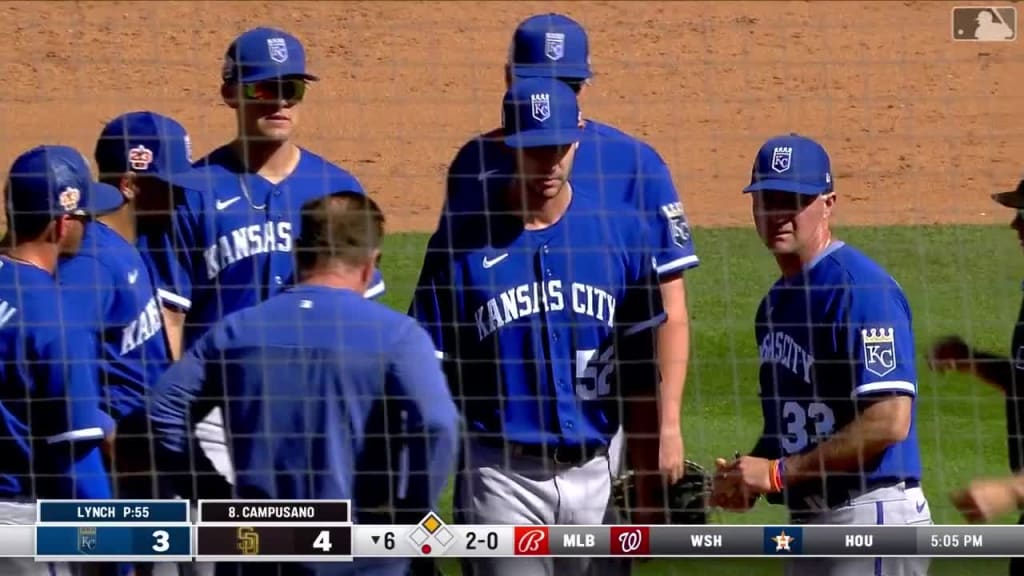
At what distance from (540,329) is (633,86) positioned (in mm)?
7251

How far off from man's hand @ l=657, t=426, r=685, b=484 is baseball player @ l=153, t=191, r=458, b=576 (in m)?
0.82

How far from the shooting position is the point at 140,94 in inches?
454

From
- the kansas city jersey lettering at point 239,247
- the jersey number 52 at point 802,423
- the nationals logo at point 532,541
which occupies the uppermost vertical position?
the kansas city jersey lettering at point 239,247

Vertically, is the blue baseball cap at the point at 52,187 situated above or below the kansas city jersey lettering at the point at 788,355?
above

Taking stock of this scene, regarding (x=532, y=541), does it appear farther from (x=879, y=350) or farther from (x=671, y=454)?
(x=879, y=350)

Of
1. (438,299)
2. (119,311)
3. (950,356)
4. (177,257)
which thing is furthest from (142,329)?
(950,356)

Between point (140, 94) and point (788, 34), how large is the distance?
518cm

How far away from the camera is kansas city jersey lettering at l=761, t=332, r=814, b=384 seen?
490 cm

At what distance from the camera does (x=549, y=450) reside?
510cm

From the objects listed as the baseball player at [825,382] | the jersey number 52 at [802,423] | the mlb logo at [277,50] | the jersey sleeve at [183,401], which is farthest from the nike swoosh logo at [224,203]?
the jersey number 52 at [802,423]

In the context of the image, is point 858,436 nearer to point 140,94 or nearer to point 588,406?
point 588,406

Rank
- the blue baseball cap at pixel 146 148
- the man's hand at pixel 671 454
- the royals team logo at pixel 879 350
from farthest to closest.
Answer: the blue baseball cap at pixel 146 148 → the man's hand at pixel 671 454 → the royals team logo at pixel 879 350

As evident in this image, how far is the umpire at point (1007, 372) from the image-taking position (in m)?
4.88

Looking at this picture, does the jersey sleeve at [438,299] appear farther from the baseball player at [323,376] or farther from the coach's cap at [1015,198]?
the coach's cap at [1015,198]
